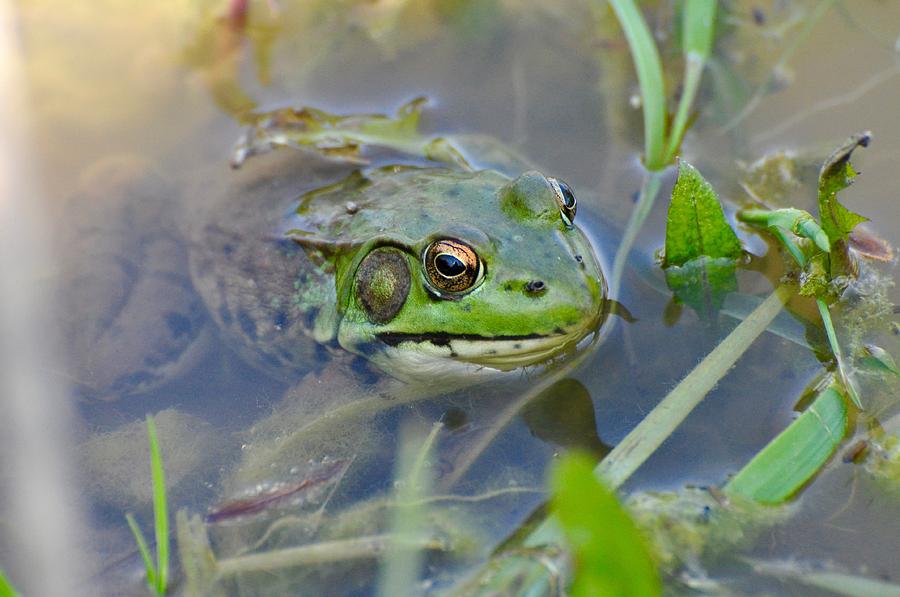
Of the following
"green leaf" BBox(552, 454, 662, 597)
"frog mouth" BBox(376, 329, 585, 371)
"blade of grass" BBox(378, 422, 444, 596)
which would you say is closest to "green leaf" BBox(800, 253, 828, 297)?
"frog mouth" BBox(376, 329, 585, 371)

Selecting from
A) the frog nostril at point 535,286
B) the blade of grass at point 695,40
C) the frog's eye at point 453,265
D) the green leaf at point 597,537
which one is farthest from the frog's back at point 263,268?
the green leaf at point 597,537

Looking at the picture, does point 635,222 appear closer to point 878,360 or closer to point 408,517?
point 878,360

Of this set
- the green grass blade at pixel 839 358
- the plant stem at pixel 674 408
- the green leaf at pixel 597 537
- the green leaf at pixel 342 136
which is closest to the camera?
the green leaf at pixel 597 537

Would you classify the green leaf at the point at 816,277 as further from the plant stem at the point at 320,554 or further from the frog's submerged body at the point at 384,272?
the plant stem at the point at 320,554

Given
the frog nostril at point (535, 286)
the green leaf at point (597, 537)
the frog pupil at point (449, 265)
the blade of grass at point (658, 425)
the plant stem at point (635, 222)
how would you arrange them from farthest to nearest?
the plant stem at point (635, 222) → the frog pupil at point (449, 265) → the frog nostril at point (535, 286) → the blade of grass at point (658, 425) → the green leaf at point (597, 537)

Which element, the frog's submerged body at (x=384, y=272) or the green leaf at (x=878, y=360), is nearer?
the green leaf at (x=878, y=360)

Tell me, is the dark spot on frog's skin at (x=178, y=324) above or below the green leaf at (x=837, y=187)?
below

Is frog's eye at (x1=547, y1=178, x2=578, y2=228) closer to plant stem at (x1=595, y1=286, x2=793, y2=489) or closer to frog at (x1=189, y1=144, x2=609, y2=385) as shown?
frog at (x1=189, y1=144, x2=609, y2=385)
